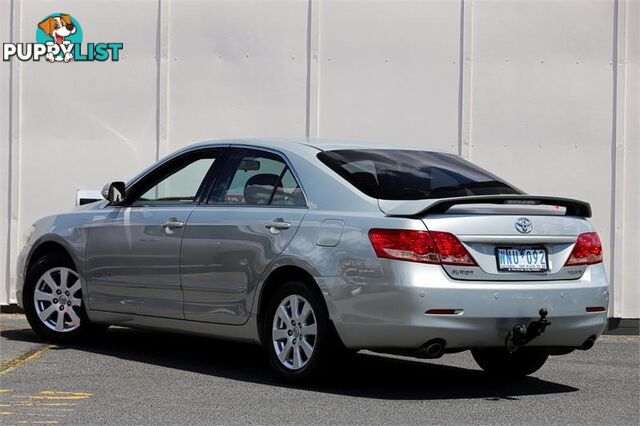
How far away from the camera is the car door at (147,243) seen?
9.26 meters

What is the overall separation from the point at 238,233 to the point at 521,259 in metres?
1.96

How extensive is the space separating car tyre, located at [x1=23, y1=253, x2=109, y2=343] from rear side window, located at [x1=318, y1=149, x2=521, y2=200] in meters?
2.68

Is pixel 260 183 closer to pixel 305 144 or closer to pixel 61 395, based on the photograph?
pixel 305 144

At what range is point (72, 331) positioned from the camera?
→ 10.2 m

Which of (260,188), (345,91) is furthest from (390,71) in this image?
(260,188)

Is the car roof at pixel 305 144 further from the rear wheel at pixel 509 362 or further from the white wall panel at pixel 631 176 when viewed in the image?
the white wall panel at pixel 631 176

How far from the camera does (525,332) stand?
307 inches

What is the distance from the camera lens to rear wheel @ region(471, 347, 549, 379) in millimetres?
9000

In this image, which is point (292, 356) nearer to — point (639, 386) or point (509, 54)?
point (639, 386)

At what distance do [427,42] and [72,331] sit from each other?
4921 mm

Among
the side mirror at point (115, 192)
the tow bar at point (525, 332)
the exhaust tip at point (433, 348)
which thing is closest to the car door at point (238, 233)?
the side mirror at point (115, 192)

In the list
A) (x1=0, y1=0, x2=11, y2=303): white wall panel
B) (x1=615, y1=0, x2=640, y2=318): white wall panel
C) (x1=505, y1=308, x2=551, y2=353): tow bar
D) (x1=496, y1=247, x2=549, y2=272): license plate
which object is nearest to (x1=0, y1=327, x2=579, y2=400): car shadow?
(x1=505, y1=308, x2=551, y2=353): tow bar

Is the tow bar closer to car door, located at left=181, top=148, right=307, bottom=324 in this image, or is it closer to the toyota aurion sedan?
the toyota aurion sedan

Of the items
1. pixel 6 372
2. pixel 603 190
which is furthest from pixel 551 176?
pixel 6 372
